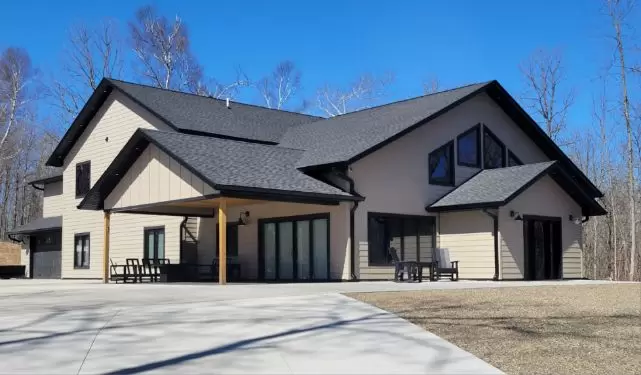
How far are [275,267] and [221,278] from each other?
4.39m

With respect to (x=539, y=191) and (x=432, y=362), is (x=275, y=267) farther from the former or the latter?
(x=432, y=362)

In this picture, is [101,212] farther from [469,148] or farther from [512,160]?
[512,160]

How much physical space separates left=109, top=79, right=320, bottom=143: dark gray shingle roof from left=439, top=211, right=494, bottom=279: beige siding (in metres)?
7.09

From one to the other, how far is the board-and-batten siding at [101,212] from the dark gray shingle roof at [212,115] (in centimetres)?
50

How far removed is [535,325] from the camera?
958 centimetres

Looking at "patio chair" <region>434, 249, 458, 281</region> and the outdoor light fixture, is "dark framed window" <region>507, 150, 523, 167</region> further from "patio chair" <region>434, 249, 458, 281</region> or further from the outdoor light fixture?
the outdoor light fixture

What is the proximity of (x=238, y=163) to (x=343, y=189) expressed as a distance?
2.96 m

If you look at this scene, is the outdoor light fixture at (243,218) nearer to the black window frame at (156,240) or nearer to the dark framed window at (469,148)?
the black window frame at (156,240)

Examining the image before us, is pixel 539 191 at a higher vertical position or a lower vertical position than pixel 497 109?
lower

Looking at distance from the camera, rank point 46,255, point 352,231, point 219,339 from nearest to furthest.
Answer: point 219,339, point 352,231, point 46,255

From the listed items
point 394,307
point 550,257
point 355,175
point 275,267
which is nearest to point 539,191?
point 550,257

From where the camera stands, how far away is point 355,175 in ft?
62.8

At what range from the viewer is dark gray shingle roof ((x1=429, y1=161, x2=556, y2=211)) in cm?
1946


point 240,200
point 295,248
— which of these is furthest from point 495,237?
point 240,200
